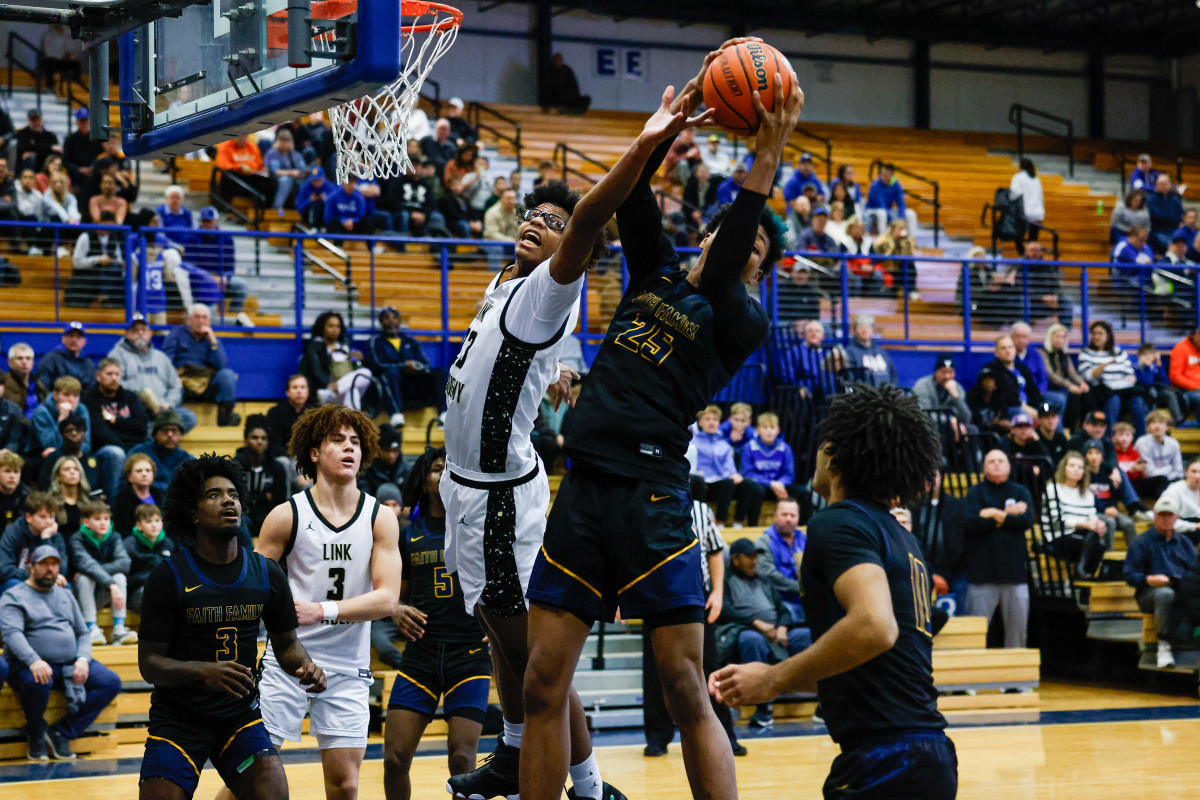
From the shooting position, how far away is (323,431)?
605 cm

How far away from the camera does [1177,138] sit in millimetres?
28812

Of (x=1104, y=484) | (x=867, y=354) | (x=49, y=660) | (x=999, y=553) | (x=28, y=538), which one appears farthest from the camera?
(x=867, y=354)

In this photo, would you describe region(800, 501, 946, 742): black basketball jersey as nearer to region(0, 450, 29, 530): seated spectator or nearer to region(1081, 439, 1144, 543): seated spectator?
region(0, 450, 29, 530): seated spectator

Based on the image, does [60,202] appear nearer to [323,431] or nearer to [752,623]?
[752,623]

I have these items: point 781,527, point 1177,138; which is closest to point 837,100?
point 1177,138

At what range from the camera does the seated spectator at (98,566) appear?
9789 mm

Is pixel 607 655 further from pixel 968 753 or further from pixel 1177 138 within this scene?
pixel 1177 138

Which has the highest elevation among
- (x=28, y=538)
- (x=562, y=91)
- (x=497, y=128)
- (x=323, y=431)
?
(x=562, y=91)

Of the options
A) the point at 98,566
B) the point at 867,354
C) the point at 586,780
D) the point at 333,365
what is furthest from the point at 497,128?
the point at 586,780

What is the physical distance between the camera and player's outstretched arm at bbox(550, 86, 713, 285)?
166 inches

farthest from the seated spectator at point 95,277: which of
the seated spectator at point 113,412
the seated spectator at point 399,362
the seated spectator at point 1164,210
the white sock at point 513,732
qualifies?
the seated spectator at point 1164,210

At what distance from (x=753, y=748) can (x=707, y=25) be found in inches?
756

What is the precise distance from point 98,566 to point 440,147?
362 inches

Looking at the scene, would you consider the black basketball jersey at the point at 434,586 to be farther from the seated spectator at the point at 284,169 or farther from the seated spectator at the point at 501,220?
the seated spectator at the point at 284,169
